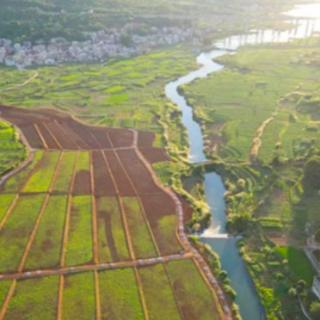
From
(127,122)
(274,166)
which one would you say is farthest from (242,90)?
(274,166)

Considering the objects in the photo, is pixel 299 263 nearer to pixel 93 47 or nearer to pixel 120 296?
pixel 120 296

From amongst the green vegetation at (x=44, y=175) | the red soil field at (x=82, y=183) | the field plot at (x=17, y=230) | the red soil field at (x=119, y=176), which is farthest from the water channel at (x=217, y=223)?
the green vegetation at (x=44, y=175)

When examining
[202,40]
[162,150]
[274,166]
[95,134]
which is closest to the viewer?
[274,166]

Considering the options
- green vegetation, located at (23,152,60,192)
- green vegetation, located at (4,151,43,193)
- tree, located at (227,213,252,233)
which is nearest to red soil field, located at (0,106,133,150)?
green vegetation, located at (23,152,60,192)

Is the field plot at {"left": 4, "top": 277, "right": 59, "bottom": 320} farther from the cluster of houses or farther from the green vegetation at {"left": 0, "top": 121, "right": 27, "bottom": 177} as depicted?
the cluster of houses

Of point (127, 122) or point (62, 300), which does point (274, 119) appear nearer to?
point (127, 122)
